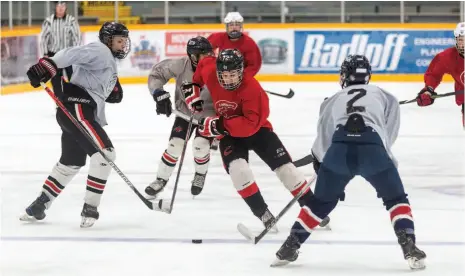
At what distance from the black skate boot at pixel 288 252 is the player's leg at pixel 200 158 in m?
1.46

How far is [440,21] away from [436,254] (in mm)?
8949

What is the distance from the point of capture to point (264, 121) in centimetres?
395

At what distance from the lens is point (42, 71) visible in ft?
13.4

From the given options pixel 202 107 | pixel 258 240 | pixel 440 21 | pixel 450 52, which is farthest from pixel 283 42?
pixel 258 240

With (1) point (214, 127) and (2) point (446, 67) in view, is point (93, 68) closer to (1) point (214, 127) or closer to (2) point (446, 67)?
(1) point (214, 127)

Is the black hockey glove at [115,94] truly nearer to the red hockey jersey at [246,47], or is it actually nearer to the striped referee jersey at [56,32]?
the red hockey jersey at [246,47]

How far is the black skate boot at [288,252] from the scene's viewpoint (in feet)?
11.3

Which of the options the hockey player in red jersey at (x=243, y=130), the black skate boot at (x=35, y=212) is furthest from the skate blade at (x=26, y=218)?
the hockey player in red jersey at (x=243, y=130)

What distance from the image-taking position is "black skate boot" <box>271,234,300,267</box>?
345 cm

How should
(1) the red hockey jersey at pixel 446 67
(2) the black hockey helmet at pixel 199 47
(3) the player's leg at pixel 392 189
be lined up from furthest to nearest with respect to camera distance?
(1) the red hockey jersey at pixel 446 67, (2) the black hockey helmet at pixel 199 47, (3) the player's leg at pixel 392 189

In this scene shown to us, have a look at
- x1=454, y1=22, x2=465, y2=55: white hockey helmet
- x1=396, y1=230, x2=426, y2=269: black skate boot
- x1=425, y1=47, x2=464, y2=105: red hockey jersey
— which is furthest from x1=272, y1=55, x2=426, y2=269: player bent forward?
x1=425, y1=47, x2=464, y2=105: red hockey jersey

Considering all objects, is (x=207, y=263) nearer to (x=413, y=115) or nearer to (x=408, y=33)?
(x=413, y=115)

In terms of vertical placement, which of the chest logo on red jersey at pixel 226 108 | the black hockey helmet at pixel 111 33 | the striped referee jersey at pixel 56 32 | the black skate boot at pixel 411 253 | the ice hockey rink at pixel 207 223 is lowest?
the ice hockey rink at pixel 207 223

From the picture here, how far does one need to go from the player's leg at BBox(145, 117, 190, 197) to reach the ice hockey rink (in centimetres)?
12
